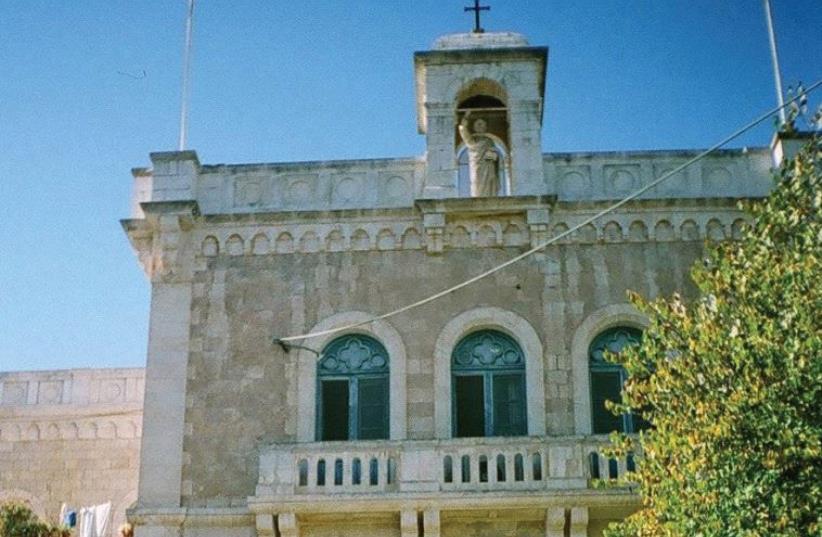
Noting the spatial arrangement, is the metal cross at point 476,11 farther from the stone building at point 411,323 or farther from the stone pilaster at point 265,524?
the stone pilaster at point 265,524

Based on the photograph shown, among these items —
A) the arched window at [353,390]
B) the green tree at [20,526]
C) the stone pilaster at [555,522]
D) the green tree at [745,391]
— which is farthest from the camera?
the green tree at [20,526]

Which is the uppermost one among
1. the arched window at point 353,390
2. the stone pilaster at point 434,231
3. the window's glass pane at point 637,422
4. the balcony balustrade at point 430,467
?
the stone pilaster at point 434,231

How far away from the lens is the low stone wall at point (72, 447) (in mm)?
23781

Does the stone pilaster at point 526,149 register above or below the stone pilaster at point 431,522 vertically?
above

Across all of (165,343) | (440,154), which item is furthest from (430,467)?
(440,154)

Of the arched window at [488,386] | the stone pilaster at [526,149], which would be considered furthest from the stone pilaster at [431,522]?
the stone pilaster at [526,149]

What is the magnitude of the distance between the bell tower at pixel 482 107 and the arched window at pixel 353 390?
8.71ft

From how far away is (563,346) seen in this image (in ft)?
62.2

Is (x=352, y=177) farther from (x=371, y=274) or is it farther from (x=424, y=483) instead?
(x=424, y=483)

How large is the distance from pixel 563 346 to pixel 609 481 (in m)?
3.55

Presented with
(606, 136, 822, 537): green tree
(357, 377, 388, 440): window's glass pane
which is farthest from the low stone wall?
(606, 136, 822, 537): green tree

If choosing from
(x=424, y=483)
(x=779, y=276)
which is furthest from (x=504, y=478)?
(x=779, y=276)

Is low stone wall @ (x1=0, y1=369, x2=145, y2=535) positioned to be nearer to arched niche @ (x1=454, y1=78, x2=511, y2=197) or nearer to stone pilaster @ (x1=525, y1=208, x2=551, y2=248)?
arched niche @ (x1=454, y1=78, x2=511, y2=197)

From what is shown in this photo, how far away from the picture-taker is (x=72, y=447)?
2411 cm
